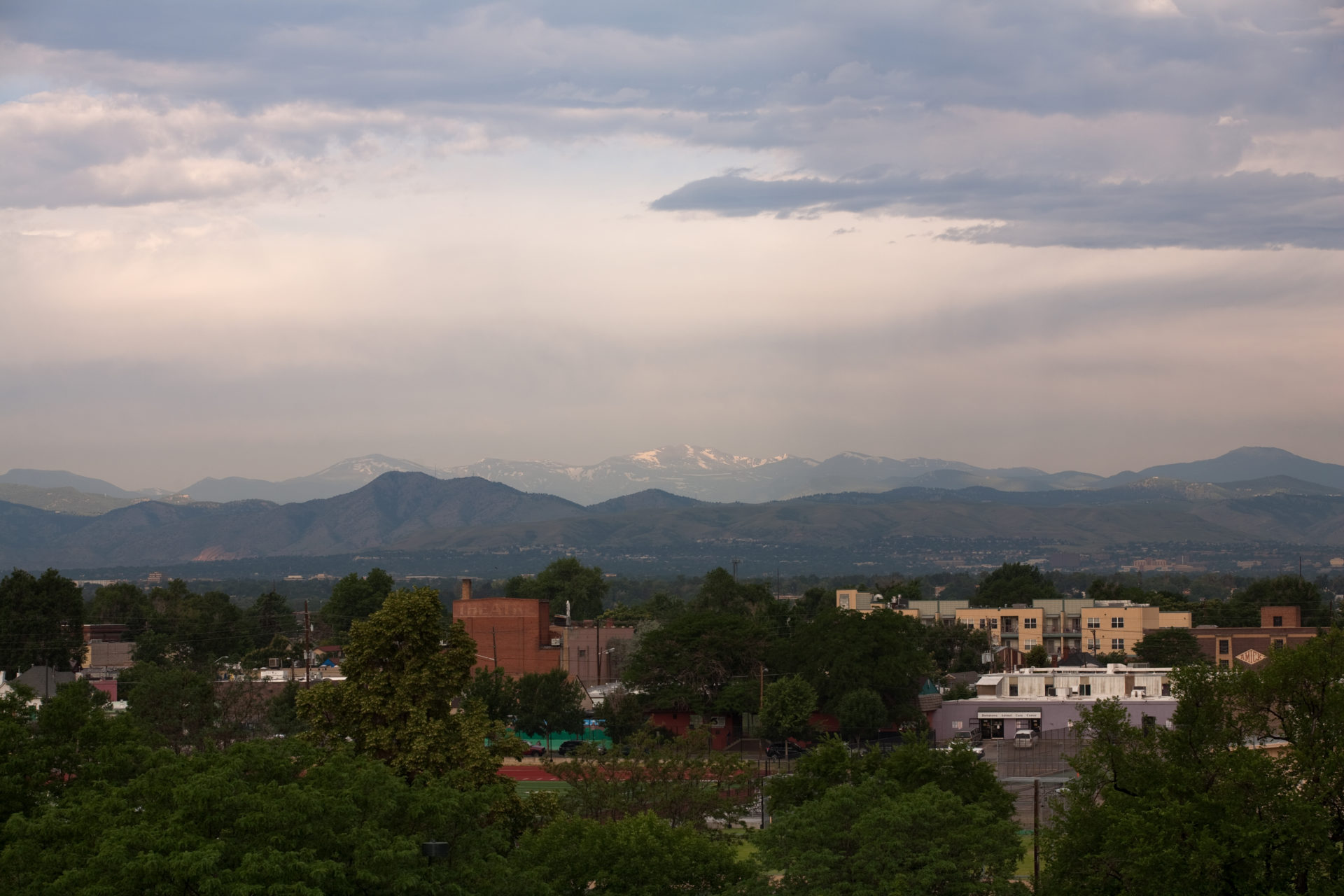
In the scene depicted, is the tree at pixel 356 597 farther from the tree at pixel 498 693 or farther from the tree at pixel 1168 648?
the tree at pixel 1168 648

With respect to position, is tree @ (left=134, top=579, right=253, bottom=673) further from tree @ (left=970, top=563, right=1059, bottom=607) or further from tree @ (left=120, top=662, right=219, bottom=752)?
tree @ (left=970, top=563, right=1059, bottom=607)

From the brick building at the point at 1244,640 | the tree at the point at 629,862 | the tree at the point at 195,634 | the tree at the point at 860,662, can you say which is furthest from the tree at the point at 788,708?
the tree at the point at 629,862

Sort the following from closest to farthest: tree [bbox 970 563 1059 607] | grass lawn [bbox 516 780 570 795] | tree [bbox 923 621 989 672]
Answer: grass lawn [bbox 516 780 570 795] → tree [bbox 923 621 989 672] → tree [bbox 970 563 1059 607]

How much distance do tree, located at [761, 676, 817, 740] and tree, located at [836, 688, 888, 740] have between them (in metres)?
1.81

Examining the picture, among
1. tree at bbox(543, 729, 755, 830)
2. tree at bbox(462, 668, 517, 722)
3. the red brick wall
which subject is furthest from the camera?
the red brick wall

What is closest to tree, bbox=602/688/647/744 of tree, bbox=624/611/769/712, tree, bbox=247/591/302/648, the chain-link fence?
tree, bbox=624/611/769/712

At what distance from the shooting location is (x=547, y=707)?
8862cm

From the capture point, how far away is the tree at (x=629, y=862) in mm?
33250

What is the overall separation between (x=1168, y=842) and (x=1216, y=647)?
3827 inches

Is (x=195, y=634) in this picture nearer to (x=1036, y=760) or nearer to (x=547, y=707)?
(x=547, y=707)

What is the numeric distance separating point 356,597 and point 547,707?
7017 cm

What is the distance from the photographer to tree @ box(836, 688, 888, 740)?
276 feet

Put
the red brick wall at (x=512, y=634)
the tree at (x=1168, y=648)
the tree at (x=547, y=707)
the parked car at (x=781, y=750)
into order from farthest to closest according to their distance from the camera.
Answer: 1. the red brick wall at (x=512, y=634)
2. the tree at (x=1168, y=648)
3. the tree at (x=547, y=707)
4. the parked car at (x=781, y=750)

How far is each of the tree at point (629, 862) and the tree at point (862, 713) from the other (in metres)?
50.1
